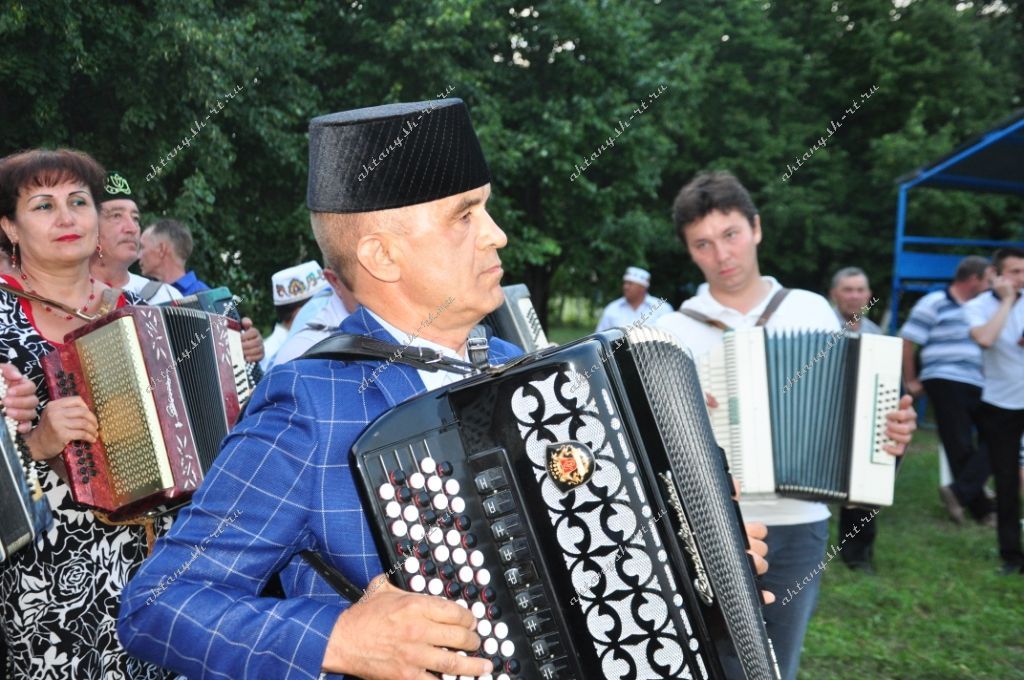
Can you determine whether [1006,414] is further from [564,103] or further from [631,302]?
[564,103]

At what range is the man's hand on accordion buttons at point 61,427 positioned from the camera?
92.4 inches

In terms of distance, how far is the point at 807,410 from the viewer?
9.56 ft

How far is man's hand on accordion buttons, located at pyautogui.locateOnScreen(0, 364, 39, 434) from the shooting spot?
2348 mm

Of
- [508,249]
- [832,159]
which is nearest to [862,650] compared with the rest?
[508,249]

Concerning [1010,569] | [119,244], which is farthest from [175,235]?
[1010,569]

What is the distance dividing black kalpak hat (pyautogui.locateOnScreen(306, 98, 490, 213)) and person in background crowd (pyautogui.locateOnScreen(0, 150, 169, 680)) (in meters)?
1.25

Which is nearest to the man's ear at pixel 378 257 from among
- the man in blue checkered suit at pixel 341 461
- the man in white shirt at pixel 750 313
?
the man in blue checkered suit at pixel 341 461

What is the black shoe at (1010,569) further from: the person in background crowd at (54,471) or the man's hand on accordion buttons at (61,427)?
the man's hand on accordion buttons at (61,427)

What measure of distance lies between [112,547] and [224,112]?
6.45 metres

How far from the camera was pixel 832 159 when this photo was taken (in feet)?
62.1

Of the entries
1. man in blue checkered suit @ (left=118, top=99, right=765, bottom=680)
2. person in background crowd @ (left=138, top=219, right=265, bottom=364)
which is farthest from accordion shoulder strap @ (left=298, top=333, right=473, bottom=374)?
person in background crowd @ (left=138, top=219, right=265, bottom=364)

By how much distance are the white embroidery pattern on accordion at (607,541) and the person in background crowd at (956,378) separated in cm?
613

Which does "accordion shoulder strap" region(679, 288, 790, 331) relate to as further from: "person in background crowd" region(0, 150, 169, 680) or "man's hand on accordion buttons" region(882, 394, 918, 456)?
"person in background crowd" region(0, 150, 169, 680)

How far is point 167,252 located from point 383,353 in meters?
3.71
